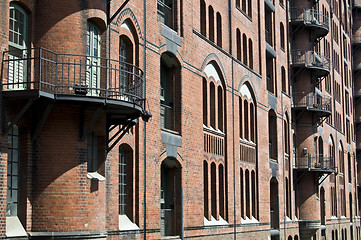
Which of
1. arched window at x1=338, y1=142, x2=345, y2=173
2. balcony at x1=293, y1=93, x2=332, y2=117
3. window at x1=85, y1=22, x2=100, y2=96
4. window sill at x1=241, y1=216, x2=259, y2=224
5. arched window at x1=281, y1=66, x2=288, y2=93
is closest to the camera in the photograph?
window at x1=85, y1=22, x2=100, y2=96

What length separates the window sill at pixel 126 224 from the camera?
65.6 feet

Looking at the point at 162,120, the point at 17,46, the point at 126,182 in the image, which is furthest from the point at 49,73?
the point at 162,120

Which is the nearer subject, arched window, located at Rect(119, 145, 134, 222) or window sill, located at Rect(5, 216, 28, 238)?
window sill, located at Rect(5, 216, 28, 238)

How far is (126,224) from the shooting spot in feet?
66.7

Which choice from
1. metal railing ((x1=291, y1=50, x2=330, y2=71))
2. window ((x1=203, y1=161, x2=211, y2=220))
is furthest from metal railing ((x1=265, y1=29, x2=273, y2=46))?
window ((x1=203, y1=161, x2=211, y2=220))

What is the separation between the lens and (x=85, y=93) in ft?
54.7

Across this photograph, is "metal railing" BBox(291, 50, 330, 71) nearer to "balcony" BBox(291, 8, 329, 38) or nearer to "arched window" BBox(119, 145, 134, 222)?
"balcony" BBox(291, 8, 329, 38)

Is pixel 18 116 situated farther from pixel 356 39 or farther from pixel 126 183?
pixel 356 39

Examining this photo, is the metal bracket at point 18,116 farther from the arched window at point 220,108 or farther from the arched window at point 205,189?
the arched window at point 220,108

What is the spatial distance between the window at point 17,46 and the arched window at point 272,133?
2306 cm

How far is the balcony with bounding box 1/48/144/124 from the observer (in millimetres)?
15805

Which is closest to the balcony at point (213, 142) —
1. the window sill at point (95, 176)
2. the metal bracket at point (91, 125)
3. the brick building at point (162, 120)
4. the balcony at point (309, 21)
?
the brick building at point (162, 120)

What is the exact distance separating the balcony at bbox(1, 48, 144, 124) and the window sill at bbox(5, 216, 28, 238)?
303 cm

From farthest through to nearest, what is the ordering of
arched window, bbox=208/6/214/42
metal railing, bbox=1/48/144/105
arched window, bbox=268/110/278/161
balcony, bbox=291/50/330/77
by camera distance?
1. balcony, bbox=291/50/330/77
2. arched window, bbox=268/110/278/161
3. arched window, bbox=208/6/214/42
4. metal railing, bbox=1/48/144/105
